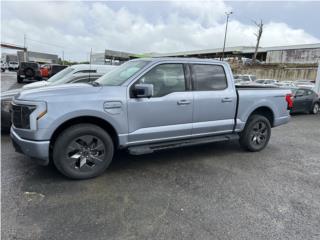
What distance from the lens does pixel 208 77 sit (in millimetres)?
4852

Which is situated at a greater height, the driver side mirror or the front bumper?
the driver side mirror

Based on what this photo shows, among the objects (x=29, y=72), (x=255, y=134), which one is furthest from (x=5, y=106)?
(x=29, y=72)

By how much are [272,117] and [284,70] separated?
31779mm

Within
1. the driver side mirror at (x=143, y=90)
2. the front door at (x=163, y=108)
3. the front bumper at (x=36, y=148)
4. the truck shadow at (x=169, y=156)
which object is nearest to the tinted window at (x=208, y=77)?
the front door at (x=163, y=108)

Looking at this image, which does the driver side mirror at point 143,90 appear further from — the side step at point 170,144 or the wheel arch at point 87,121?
the side step at point 170,144

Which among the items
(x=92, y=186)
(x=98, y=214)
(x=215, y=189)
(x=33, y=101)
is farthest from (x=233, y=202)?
(x=33, y=101)

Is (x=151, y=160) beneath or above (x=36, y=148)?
beneath

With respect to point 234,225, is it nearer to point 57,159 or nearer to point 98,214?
point 98,214

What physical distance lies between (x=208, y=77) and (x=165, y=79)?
3.16ft

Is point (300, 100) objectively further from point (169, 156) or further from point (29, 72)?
point (29, 72)

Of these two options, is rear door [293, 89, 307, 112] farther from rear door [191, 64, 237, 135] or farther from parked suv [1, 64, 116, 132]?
parked suv [1, 64, 116, 132]

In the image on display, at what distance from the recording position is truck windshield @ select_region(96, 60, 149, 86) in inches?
164

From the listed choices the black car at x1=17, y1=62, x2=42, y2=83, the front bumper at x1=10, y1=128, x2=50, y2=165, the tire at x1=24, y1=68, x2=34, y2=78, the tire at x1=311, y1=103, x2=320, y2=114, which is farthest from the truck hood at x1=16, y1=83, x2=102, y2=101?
the tire at x1=24, y1=68, x2=34, y2=78

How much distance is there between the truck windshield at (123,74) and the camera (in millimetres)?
4172
